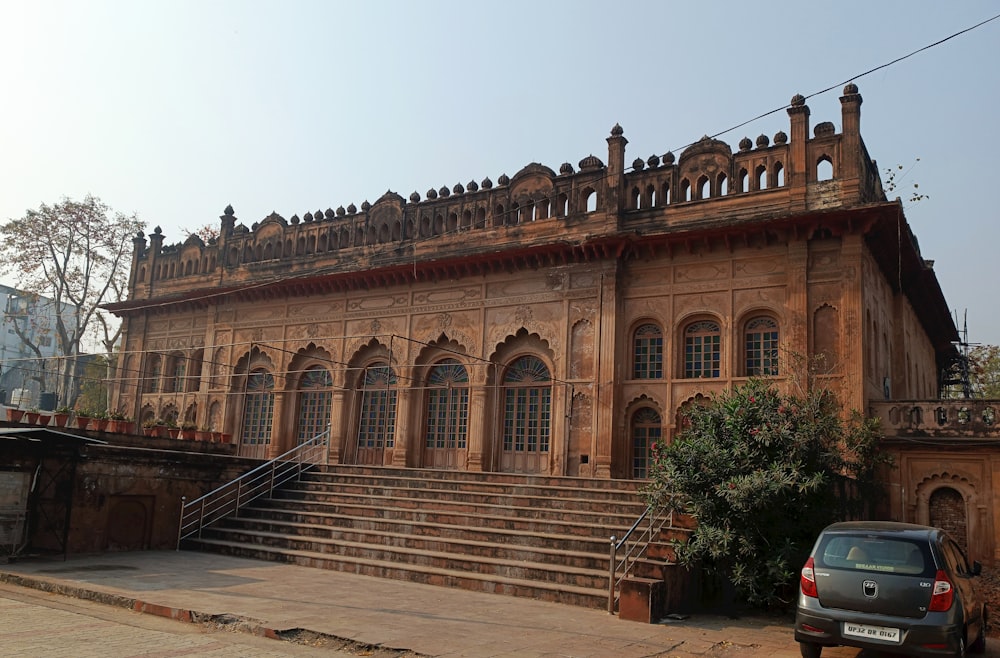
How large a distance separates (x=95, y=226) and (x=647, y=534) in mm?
29991

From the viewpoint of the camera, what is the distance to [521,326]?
20.8 m

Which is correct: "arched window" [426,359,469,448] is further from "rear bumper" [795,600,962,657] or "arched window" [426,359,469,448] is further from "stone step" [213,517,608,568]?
"rear bumper" [795,600,962,657]

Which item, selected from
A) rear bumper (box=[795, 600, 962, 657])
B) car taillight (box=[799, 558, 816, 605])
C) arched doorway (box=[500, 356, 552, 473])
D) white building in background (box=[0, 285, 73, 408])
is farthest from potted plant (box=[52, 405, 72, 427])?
rear bumper (box=[795, 600, 962, 657])

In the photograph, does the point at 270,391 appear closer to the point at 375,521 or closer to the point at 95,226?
the point at 375,521

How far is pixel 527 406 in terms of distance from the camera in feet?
67.9

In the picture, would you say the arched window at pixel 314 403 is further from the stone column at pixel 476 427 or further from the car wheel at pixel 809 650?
the car wheel at pixel 809 650

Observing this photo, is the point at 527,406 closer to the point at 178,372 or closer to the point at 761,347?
the point at 761,347

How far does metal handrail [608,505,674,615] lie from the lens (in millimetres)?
10961

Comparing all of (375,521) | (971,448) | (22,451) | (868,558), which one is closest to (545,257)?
(375,521)

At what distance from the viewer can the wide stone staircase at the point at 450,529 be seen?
12570 millimetres

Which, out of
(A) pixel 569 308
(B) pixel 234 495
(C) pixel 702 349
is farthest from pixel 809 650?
(B) pixel 234 495

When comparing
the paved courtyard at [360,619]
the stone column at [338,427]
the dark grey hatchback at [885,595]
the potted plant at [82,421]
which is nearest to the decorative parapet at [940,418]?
the paved courtyard at [360,619]

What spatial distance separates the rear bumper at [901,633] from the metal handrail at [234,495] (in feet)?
39.4

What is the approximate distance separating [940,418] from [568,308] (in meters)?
8.60
